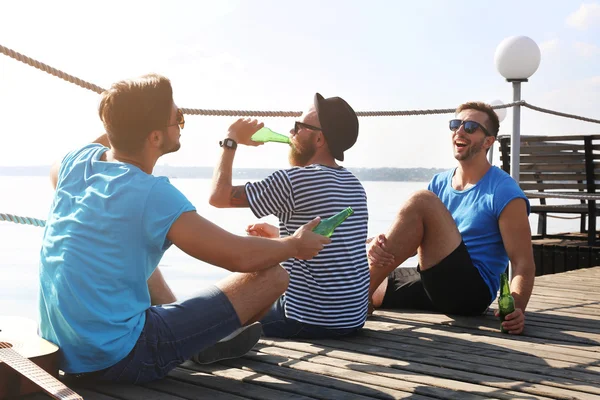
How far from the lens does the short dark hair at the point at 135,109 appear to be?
2.34 metres

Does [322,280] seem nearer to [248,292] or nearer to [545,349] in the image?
[248,292]

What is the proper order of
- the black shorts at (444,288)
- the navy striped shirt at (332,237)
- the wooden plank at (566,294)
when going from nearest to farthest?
the navy striped shirt at (332,237) → the black shorts at (444,288) → the wooden plank at (566,294)

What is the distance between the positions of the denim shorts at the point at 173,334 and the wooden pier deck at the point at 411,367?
0.21 feet

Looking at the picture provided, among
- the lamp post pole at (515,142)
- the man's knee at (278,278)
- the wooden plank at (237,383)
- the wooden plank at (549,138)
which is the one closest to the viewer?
the wooden plank at (237,383)

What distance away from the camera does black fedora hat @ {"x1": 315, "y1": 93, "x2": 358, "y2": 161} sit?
332 cm

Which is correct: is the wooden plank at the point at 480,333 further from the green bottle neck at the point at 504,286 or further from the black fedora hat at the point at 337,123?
the black fedora hat at the point at 337,123

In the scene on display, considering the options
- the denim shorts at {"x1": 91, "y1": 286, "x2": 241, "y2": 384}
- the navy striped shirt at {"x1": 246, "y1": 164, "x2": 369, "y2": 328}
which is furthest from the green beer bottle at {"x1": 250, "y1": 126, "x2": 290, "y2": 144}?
the denim shorts at {"x1": 91, "y1": 286, "x2": 241, "y2": 384}

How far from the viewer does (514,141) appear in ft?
19.2

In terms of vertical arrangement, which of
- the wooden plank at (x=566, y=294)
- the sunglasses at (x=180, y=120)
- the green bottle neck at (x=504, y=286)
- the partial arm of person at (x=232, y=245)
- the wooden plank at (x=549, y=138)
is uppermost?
the wooden plank at (x=549, y=138)

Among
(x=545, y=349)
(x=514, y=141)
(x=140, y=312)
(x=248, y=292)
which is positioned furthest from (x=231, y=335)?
(x=514, y=141)

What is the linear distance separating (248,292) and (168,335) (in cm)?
31

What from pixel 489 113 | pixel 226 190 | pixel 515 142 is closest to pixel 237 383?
pixel 226 190

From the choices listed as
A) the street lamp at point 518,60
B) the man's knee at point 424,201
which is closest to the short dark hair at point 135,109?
the man's knee at point 424,201

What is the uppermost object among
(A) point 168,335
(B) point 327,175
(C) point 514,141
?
(C) point 514,141
